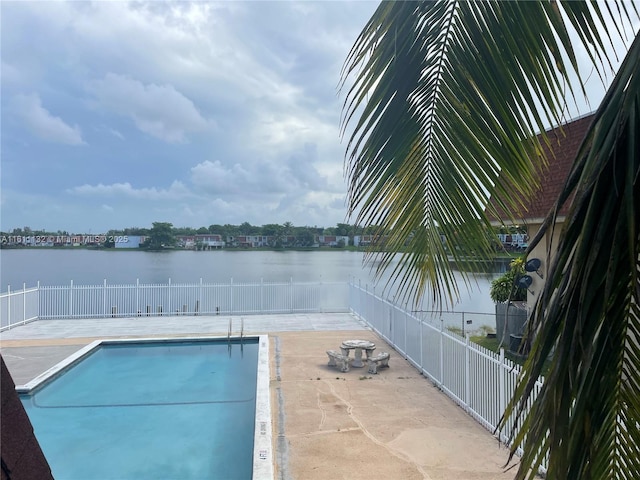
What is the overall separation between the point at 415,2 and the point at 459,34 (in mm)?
213

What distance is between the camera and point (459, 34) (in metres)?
1.81

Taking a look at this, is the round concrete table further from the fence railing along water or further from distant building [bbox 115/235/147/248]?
distant building [bbox 115/235/147/248]

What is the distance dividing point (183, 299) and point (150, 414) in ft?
32.0

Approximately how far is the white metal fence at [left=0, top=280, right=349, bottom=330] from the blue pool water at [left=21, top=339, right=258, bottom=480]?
4.63 m

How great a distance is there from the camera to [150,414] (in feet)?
32.4

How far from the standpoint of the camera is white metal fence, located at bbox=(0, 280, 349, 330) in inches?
720

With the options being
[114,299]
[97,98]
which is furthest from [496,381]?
[97,98]

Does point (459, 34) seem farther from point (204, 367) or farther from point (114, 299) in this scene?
point (114, 299)

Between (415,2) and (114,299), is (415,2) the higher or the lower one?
the higher one

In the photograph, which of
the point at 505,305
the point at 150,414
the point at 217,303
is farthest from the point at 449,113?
the point at 217,303

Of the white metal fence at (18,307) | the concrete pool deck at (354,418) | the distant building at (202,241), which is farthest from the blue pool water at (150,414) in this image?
the distant building at (202,241)

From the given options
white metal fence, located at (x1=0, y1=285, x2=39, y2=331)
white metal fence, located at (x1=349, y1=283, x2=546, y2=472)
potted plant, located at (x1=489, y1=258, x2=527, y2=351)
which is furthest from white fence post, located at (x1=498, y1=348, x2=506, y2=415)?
white metal fence, located at (x1=0, y1=285, x2=39, y2=331)

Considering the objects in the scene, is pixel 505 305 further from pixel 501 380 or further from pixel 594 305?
pixel 594 305

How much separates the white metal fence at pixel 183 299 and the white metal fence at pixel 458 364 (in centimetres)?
640
